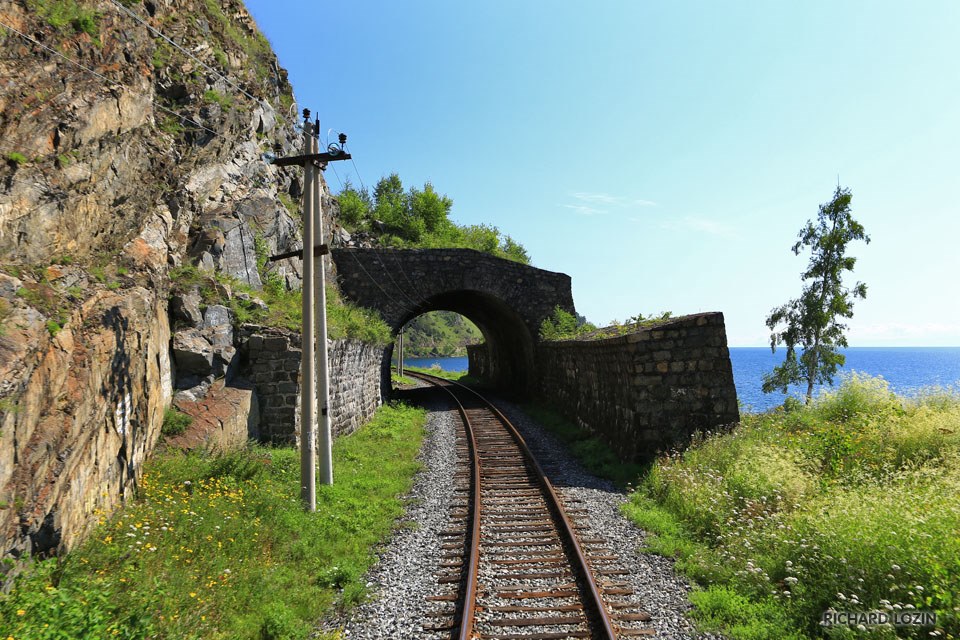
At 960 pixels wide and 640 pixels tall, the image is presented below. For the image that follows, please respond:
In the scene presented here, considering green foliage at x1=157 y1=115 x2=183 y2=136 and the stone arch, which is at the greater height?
green foliage at x1=157 y1=115 x2=183 y2=136

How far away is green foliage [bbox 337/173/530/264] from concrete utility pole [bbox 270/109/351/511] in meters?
18.1

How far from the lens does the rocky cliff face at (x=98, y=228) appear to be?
5148 millimetres

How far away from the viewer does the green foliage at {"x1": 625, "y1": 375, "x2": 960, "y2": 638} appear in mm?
5059

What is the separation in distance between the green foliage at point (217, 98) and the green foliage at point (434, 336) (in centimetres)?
12843

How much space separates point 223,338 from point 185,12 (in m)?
10.7

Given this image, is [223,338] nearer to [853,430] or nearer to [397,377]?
[853,430]

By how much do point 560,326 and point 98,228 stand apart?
16.5 m

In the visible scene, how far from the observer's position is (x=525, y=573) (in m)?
6.48

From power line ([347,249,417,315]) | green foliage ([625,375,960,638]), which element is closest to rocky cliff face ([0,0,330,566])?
power line ([347,249,417,315])

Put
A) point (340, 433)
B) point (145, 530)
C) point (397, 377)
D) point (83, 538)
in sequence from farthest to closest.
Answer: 1. point (397, 377)
2. point (340, 433)
3. point (145, 530)
4. point (83, 538)

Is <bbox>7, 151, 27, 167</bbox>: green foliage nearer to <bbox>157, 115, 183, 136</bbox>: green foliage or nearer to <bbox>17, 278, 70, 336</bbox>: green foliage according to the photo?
<bbox>17, 278, 70, 336</bbox>: green foliage

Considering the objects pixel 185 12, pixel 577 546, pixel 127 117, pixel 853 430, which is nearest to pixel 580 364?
pixel 853 430

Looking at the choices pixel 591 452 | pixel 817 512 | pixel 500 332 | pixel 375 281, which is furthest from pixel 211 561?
pixel 500 332

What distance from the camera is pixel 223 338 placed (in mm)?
10562
